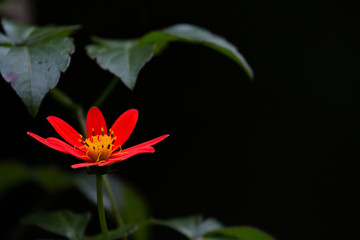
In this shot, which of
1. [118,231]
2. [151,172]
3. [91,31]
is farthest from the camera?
[151,172]

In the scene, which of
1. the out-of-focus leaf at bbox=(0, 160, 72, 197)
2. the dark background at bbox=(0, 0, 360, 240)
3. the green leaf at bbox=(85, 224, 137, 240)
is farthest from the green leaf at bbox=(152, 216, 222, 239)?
the dark background at bbox=(0, 0, 360, 240)

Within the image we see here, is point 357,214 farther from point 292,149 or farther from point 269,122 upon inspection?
point 269,122

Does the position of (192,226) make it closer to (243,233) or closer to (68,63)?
(243,233)

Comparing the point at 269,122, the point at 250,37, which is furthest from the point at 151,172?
the point at 250,37

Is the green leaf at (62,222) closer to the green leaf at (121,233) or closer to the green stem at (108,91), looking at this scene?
the green leaf at (121,233)

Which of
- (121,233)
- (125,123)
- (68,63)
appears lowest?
(121,233)

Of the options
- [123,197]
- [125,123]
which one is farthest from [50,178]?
[125,123]
